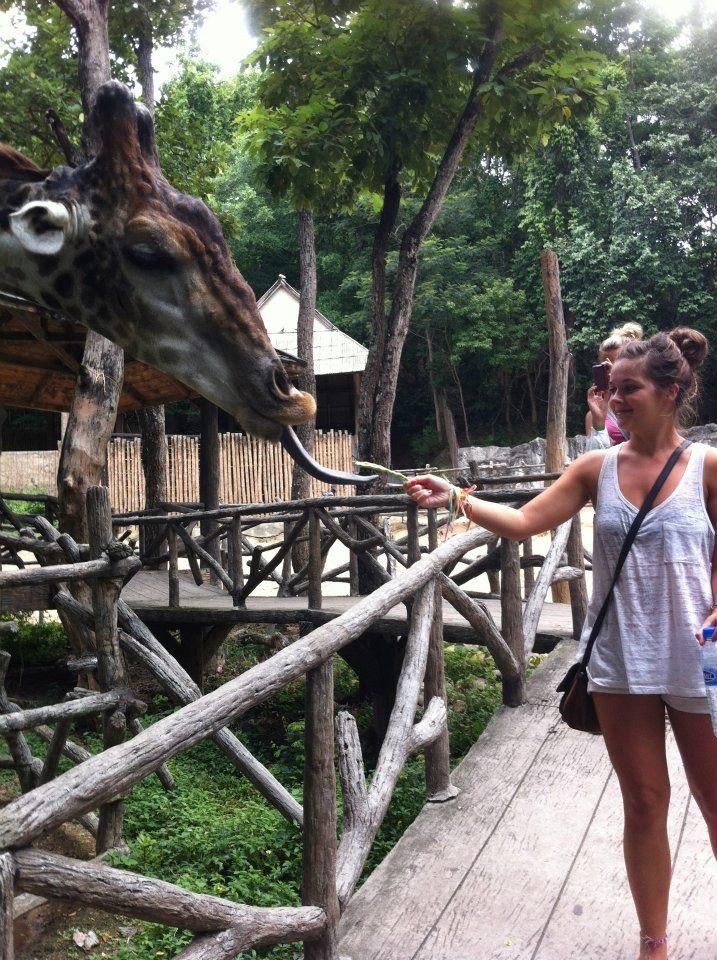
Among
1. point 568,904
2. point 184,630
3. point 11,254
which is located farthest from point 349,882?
point 184,630

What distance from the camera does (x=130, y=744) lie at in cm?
169

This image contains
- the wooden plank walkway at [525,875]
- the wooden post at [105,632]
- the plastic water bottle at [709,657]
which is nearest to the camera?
the plastic water bottle at [709,657]

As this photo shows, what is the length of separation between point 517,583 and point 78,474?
3534mm

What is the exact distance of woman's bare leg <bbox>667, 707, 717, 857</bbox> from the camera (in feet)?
6.73

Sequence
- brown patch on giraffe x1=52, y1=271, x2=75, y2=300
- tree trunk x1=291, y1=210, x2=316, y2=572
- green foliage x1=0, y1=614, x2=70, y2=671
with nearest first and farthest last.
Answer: brown patch on giraffe x1=52, y1=271, x2=75, y2=300 < green foliage x1=0, y1=614, x2=70, y2=671 < tree trunk x1=291, y1=210, x2=316, y2=572

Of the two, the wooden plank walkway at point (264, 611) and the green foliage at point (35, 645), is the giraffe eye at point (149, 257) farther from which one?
the green foliage at point (35, 645)

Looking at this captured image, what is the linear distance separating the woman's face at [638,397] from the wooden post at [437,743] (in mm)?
1529

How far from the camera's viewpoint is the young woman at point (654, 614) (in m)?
2.06

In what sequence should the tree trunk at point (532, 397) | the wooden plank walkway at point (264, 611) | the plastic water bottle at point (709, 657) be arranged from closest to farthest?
the plastic water bottle at point (709, 657)
the wooden plank walkway at point (264, 611)
the tree trunk at point (532, 397)

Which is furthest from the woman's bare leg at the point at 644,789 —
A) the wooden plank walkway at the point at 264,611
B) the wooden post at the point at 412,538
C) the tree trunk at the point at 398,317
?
the tree trunk at the point at 398,317

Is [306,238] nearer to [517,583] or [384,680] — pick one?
[384,680]

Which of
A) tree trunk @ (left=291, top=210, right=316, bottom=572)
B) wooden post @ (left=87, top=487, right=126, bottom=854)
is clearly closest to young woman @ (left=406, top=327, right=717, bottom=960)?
wooden post @ (left=87, top=487, right=126, bottom=854)

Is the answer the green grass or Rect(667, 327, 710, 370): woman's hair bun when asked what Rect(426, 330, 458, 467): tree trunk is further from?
Rect(667, 327, 710, 370): woman's hair bun

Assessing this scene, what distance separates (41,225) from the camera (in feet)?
7.48
